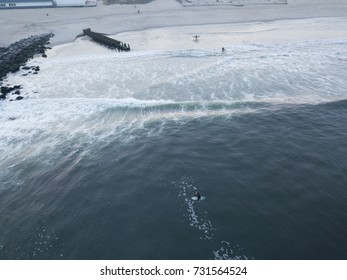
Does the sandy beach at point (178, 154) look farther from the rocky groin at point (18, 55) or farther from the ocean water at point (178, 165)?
the rocky groin at point (18, 55)

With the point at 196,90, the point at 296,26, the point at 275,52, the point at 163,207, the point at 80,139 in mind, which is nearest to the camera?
the point at 163,207

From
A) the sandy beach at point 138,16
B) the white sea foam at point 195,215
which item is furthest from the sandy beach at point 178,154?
the sandy beach at point 138,16

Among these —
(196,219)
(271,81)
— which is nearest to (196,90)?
(271,81)

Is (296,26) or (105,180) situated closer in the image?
(105,180)

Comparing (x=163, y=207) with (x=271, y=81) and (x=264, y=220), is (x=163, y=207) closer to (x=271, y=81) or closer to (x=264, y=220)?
(x=264, y=220)

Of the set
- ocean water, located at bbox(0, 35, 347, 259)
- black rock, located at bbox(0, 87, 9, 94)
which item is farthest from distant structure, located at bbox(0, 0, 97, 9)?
black rock, located at bbox(0, 87, 9, 94)

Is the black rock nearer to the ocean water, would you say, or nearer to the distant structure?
the ocean water

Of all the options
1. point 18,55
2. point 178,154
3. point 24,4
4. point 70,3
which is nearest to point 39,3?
A: point 24,4
